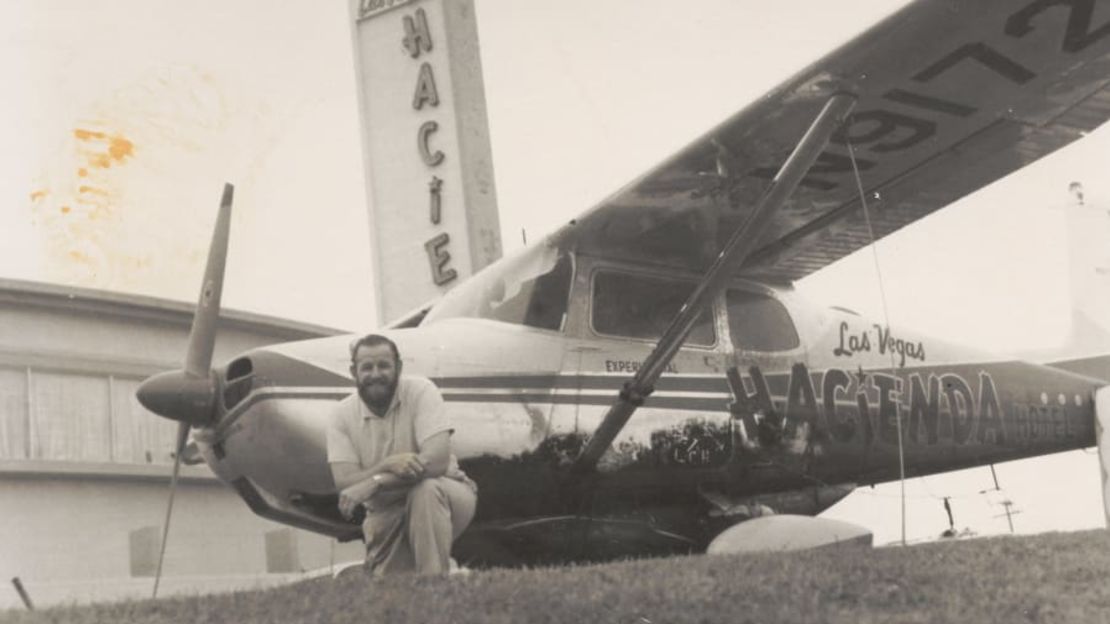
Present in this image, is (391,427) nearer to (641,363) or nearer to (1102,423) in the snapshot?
(641,363)

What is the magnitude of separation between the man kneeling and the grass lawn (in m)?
0.42

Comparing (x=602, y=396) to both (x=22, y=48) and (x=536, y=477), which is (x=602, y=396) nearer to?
(x=536, y=477)

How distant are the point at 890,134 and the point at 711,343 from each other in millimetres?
1685

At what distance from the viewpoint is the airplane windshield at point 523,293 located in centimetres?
750

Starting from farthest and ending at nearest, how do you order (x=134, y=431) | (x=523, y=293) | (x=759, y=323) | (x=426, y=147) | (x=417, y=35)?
(x=417, y=35)
(x=426, y=147)
(x=134, y=431)
(x=759, y=323)
(x=523, y=293)

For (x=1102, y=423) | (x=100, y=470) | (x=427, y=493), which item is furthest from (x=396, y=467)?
(x=100, y=470)

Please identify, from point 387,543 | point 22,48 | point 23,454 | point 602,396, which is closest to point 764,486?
point 602,396

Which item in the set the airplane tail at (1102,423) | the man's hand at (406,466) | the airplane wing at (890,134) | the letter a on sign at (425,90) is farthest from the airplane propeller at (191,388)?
the letter a on sign at (425,90)

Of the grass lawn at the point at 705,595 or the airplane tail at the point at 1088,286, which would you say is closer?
the grass lawn at the point at 705,595

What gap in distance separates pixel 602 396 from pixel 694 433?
0.66m

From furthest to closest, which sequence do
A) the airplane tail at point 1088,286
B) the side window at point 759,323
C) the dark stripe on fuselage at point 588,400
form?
the airplane tail at point 1088,286
the side window at point 759,323
the dark stripe on fuselage at point 588,400

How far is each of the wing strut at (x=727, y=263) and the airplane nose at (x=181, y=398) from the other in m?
2.14

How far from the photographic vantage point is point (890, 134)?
771 cm

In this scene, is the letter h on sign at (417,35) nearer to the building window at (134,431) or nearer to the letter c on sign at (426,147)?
the letter c on sign at (426,147)
